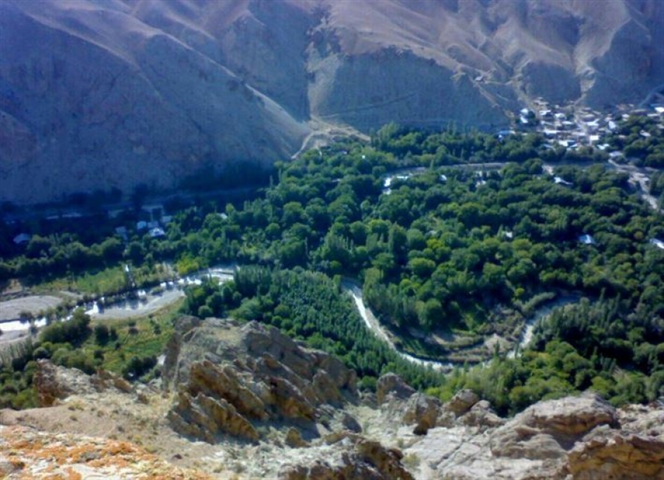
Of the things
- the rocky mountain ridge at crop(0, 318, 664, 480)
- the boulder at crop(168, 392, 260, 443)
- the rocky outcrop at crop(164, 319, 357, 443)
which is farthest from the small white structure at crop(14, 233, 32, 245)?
the boulder at crop(168, 392, 260, 443)

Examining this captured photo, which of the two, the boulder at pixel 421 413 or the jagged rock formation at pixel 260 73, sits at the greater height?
the jagged rock formation at pixel 260 73

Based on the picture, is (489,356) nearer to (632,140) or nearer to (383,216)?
(383,216)

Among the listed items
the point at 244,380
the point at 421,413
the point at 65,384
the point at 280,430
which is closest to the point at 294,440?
the point at 280,430

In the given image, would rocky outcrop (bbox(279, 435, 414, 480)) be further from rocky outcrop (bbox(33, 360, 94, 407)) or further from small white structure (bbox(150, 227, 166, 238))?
small white structure (bbox(150, 227, 166, 238))

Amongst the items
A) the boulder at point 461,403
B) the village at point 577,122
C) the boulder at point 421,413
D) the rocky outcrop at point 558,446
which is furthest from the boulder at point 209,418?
the village at point 577,122

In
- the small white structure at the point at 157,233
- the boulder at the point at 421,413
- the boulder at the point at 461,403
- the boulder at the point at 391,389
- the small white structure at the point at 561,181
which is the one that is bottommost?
the boulder at the point at 391,389

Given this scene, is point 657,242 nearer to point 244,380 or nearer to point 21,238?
point 244,380

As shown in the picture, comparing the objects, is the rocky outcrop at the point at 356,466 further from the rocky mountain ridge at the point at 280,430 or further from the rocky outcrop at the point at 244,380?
the rocky outcrop at the point at 244,380
